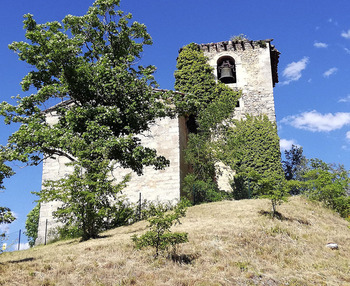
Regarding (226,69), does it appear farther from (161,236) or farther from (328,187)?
(161,236)

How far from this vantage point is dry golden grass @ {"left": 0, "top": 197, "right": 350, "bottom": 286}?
862cm

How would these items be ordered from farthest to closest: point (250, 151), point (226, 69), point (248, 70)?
1. point (248, 70)
2. point (226, 69)
3. point (250, 151)

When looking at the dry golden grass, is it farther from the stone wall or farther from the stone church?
the stone church

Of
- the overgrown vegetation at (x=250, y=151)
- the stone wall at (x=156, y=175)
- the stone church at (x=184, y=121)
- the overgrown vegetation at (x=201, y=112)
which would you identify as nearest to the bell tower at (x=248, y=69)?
the stone church at (x=184, y=121)

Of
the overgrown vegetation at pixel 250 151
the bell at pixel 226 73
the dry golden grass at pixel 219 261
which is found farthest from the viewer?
the bell at pixel 226 73

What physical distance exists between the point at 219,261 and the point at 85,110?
347 inches

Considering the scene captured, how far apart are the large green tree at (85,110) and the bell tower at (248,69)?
11.1m

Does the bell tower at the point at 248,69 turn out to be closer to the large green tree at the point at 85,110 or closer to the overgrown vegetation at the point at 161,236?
the large green tree at the point at 85,110

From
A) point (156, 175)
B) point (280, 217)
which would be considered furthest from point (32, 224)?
point (280, 217)

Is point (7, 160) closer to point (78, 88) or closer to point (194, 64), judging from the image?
point (78, 88)

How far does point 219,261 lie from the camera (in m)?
9.77

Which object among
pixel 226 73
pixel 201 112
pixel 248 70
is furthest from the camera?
pixel 248 70

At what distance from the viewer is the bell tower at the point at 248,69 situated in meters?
26.4

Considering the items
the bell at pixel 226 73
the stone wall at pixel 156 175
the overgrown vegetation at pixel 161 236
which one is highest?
the bell at pixel 226 73
